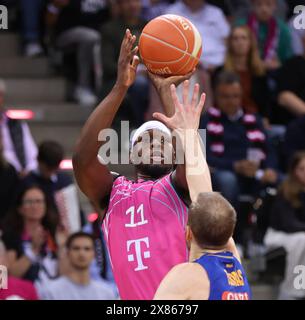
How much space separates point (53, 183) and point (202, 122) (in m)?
1.54

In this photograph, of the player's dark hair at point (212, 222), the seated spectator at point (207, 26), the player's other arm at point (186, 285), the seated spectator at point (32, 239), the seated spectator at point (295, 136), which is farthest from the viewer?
the seated spectator at point (207, 26)

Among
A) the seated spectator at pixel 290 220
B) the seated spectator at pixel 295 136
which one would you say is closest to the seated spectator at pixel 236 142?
the seated spectator at pixel 295 136

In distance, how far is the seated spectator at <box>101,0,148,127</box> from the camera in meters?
11.2

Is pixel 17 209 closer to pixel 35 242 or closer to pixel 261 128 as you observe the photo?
pixel 35 242

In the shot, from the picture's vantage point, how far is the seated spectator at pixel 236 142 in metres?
10.6

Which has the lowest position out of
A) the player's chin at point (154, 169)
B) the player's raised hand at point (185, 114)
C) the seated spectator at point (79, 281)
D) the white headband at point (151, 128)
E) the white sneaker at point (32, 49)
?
the seated spectator at point (79, 281)

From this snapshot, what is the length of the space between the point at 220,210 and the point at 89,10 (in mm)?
7324

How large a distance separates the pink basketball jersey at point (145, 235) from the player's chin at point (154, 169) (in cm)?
9

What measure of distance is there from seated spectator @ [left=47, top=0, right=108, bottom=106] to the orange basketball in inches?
208

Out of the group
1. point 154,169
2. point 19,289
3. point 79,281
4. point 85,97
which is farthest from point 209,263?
point 85,97

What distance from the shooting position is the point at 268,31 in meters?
12.4

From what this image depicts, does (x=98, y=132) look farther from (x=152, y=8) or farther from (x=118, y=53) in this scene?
Answer: (x=152, y=8)

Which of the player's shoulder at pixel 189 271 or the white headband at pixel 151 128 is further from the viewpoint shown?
the white headband at pixel 151 128

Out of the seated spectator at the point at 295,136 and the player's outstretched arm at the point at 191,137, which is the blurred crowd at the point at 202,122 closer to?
the seated spectator at the point at 295,136
